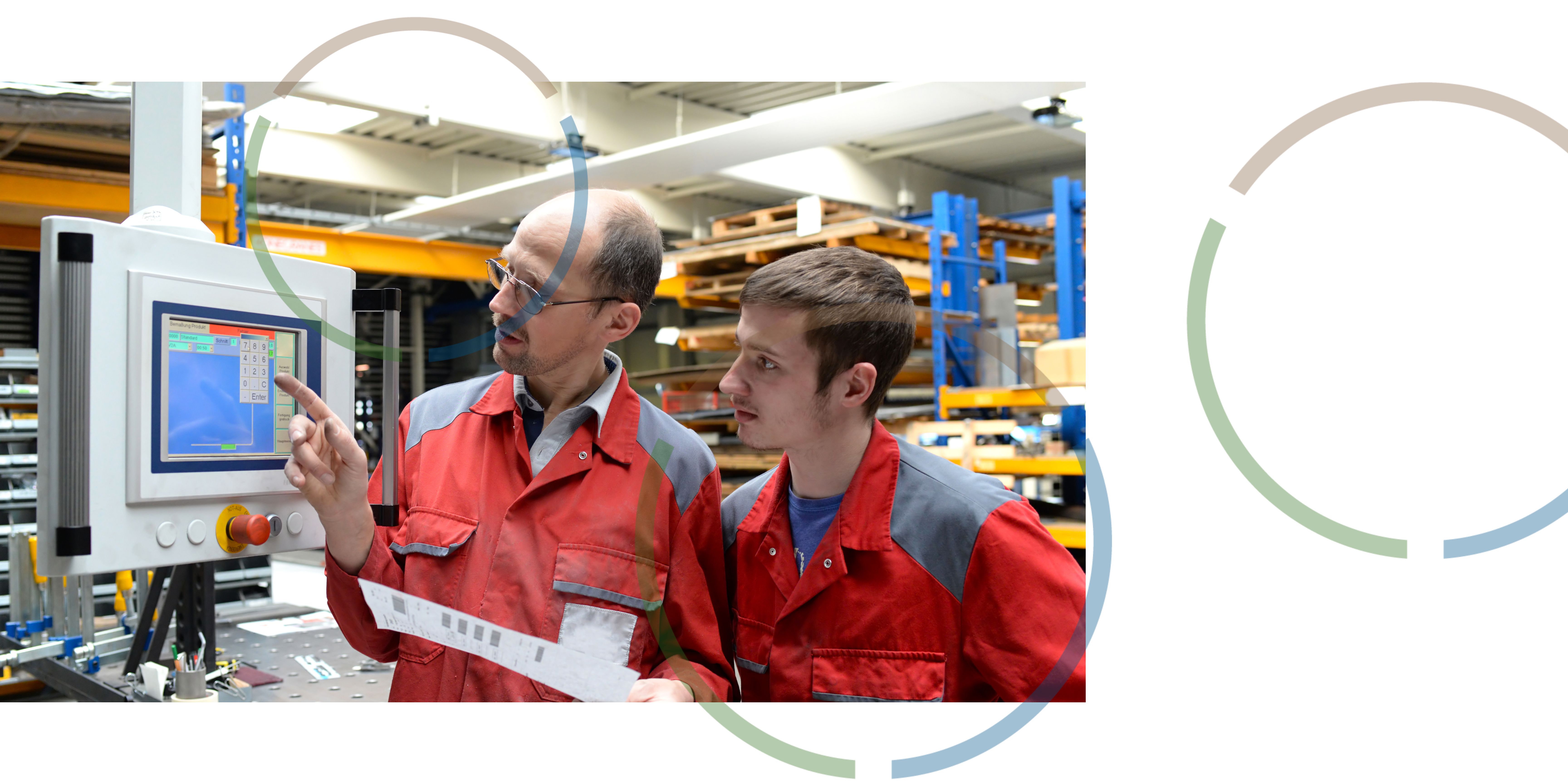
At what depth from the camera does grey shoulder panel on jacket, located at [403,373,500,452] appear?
173cm

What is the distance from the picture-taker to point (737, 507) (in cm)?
165

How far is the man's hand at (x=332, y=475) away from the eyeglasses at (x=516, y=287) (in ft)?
1.10

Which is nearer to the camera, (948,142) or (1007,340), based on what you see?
(1007,340)

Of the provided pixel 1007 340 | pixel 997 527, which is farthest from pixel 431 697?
pixel 1007 340

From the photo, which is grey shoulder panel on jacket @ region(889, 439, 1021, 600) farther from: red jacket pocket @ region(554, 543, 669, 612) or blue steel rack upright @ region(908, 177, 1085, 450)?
blue steel rack upright @ region(908, 177, 1085, 450)

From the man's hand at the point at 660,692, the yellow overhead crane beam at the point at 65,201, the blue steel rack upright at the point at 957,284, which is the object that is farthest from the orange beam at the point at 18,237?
the blue steel rack upright at the point at 957,284

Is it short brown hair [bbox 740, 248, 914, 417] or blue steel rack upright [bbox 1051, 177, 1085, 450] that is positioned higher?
blue steel rack upright [bbox 1051, 177, 1085, 450]

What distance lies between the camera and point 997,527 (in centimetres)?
141

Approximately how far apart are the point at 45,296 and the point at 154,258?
14cm

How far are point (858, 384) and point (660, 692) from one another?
1.84 feet

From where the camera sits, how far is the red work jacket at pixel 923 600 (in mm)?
1388

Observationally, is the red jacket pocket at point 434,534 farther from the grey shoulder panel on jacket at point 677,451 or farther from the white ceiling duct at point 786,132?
the white ceiling duct at point 786,132

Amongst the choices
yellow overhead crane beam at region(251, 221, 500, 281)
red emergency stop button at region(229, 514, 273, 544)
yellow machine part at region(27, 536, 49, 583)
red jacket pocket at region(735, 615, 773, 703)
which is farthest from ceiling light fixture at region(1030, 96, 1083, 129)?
yellow machine part at region(27, 536, 49, 583)
